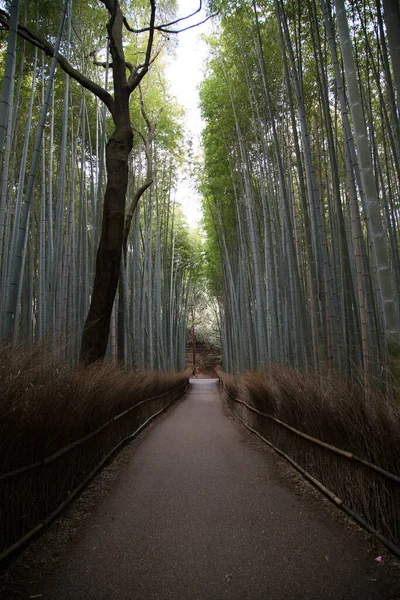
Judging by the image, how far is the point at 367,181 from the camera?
7.59 ft

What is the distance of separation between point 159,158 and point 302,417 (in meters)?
7.58

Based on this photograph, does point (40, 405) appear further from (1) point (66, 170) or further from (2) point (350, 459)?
(1) point (66, 170)

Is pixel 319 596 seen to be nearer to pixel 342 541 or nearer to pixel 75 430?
pixel 342 541

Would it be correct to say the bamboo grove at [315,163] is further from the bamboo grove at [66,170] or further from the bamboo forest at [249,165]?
the bamboo grove at [66,170]

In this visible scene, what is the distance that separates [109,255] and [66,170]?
3.36 m

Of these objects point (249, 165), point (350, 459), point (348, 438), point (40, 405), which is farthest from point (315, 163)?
point (40, 405)

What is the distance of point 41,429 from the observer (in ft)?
5.81

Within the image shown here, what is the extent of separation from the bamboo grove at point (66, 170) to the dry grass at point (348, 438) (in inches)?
67.5

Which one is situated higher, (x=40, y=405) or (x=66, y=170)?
(x=66, y=170)

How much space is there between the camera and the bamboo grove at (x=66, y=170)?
3.90 metres


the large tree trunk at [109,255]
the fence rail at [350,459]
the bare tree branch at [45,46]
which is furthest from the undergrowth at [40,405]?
the bare tree branch at [45,46]

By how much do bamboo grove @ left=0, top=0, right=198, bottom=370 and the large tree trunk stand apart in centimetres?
37

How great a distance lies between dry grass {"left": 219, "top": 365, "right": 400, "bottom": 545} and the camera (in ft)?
5.19

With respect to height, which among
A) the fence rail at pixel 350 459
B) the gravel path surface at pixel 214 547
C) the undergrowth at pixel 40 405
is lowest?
the gravel path surface at pixel 214 547
